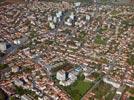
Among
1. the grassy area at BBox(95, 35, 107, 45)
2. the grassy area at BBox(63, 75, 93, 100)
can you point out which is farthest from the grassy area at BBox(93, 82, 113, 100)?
the grassy area at BBox(95, 35, 107, 45)

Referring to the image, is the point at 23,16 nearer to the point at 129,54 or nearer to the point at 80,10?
the point at 80,10

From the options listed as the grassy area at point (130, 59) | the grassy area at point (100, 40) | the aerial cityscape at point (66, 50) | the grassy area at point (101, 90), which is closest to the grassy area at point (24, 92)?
the aerial cityscape at point (66, 50)

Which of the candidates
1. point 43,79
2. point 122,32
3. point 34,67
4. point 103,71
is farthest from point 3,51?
point 122,32

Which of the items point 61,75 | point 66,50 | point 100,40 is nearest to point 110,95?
point 61,75

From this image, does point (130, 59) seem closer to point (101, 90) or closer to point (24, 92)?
point (101, 90)

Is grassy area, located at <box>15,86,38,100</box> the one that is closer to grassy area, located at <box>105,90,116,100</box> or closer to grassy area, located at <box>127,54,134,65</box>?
grassy area, located at <box>105,90,116,100</box>

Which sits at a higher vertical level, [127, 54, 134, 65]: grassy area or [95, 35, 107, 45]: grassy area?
[95, 35, 107, 45]: grassy area

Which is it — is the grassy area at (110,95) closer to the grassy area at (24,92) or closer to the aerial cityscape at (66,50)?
the aerial cityscape at (66,50)
